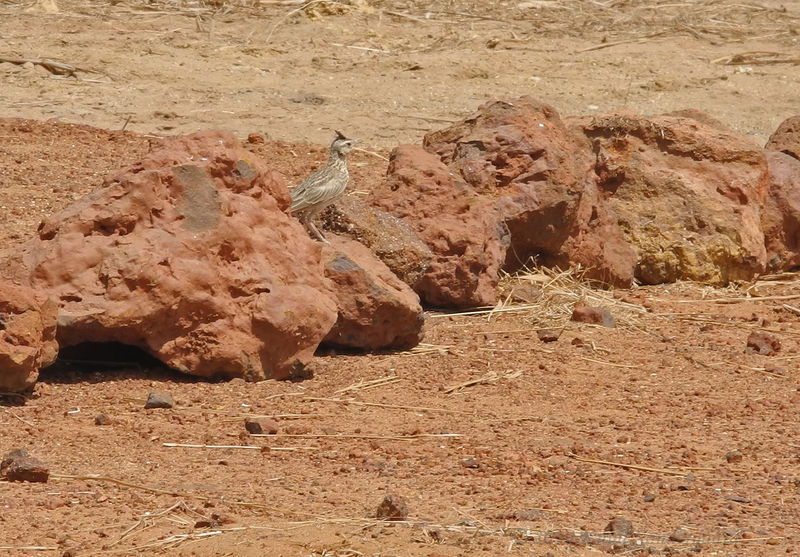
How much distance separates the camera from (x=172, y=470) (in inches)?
212

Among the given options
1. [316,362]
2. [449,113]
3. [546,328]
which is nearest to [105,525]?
[316,362]

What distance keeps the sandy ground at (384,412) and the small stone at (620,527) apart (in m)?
0.08

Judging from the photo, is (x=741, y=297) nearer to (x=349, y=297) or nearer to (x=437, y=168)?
(x=437, y=168)

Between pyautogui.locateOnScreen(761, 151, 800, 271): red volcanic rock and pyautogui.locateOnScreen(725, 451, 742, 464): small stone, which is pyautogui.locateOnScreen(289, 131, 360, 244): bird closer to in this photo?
pyautogui.locateOnScreen(725, 451, 742, 464): small stone

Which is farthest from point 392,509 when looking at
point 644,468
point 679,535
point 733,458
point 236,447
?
point 733,458

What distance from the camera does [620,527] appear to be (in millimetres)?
4844

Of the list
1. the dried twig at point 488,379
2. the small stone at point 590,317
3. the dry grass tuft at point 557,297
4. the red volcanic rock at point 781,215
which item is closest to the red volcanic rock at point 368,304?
the dried twig at point 488,379

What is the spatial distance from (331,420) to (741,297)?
152 inches

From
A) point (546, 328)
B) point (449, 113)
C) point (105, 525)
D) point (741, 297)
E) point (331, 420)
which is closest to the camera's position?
point (105, 525)

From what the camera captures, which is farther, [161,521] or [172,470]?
[172,470]

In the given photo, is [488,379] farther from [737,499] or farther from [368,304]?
[737,499]

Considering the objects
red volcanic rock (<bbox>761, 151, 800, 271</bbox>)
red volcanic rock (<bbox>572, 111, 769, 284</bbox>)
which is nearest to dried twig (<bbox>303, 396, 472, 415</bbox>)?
red volcanic rock (<bbox>572, 111, 769, 284</bbox>)

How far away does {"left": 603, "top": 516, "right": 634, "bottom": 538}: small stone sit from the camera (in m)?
4.82

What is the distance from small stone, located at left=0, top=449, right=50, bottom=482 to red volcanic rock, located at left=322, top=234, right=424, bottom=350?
2198 millimetres
